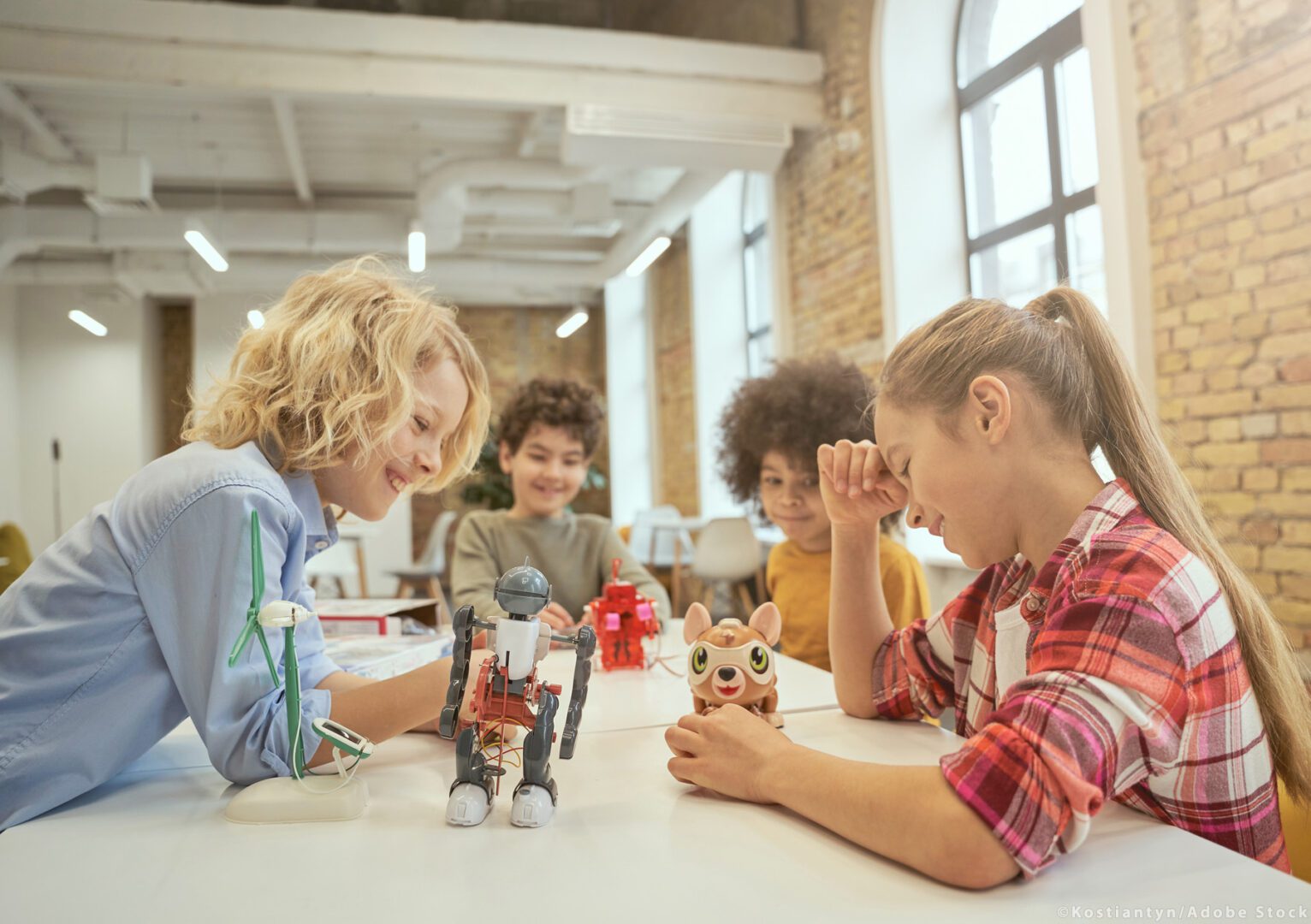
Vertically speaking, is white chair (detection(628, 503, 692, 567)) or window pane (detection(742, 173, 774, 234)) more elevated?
window pane (detection(742, 173, 774, 234))

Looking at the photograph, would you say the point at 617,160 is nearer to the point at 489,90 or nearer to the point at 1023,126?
the point at 489,90

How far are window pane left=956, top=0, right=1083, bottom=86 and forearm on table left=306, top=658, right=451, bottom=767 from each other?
4.48 m

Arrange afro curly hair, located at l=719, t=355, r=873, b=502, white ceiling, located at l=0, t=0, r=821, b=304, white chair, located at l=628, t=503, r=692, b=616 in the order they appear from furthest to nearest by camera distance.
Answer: white chair, located at l=628, t=503, r=692, b=616 → white ceiling, located at l=0, t=0, r=821, b=304 → afro curly hair, located at l=719, t=355, r=873, b=502

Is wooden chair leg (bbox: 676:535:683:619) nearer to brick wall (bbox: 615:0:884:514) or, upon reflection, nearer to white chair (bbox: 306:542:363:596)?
brick wall (bbox: 615:0:884:514)

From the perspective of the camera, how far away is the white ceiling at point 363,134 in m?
5.03

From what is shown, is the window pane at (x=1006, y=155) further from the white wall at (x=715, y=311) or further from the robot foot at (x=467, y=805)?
the robot foot at (x=467, y=805)

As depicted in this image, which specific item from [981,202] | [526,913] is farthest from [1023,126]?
[526,913]

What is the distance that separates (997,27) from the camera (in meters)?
4.91

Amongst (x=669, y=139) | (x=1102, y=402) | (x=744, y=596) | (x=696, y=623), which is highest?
(x=669, y=139)

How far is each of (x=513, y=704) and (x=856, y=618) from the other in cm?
64

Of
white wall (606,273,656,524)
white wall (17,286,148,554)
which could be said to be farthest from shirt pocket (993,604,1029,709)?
white wall (17,286,148,554)

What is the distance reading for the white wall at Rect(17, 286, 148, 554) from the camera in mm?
9406

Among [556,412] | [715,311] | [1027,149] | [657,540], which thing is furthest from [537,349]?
[556,412]

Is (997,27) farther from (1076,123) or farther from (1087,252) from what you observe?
(1087,252)
